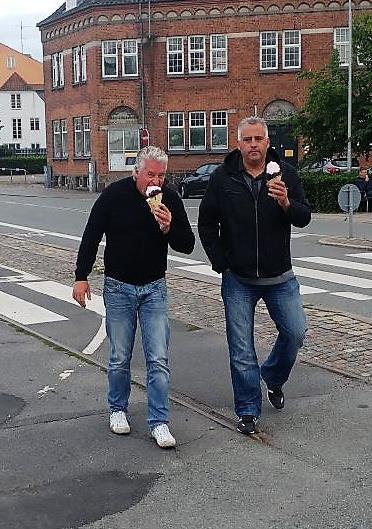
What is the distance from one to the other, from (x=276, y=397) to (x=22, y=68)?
10638 centimetres

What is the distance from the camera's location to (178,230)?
5441 millimetres

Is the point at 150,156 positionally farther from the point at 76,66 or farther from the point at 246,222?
the point at 76,66

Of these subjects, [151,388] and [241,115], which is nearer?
[151,388]

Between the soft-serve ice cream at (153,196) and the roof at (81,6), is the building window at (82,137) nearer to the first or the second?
the roof at (81,6)

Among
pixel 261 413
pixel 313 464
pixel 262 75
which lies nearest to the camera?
pixel 313 464

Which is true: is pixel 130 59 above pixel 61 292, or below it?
above

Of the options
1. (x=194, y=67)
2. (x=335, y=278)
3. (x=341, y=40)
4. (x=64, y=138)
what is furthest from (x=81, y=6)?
(x=335, y=278)

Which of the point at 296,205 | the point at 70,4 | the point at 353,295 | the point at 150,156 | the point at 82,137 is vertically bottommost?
the point at 353,295

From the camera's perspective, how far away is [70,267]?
14.8m

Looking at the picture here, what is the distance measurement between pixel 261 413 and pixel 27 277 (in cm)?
817

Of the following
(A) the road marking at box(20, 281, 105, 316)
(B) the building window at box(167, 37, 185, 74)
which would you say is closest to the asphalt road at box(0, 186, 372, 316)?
(A) the road marking at box(20, 281, 105, 316)

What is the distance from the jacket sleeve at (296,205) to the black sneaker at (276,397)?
1.32 metres

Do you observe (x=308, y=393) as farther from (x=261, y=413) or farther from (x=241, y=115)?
(x=241, y=115)

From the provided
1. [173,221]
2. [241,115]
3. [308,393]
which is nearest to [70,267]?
[308,393]
